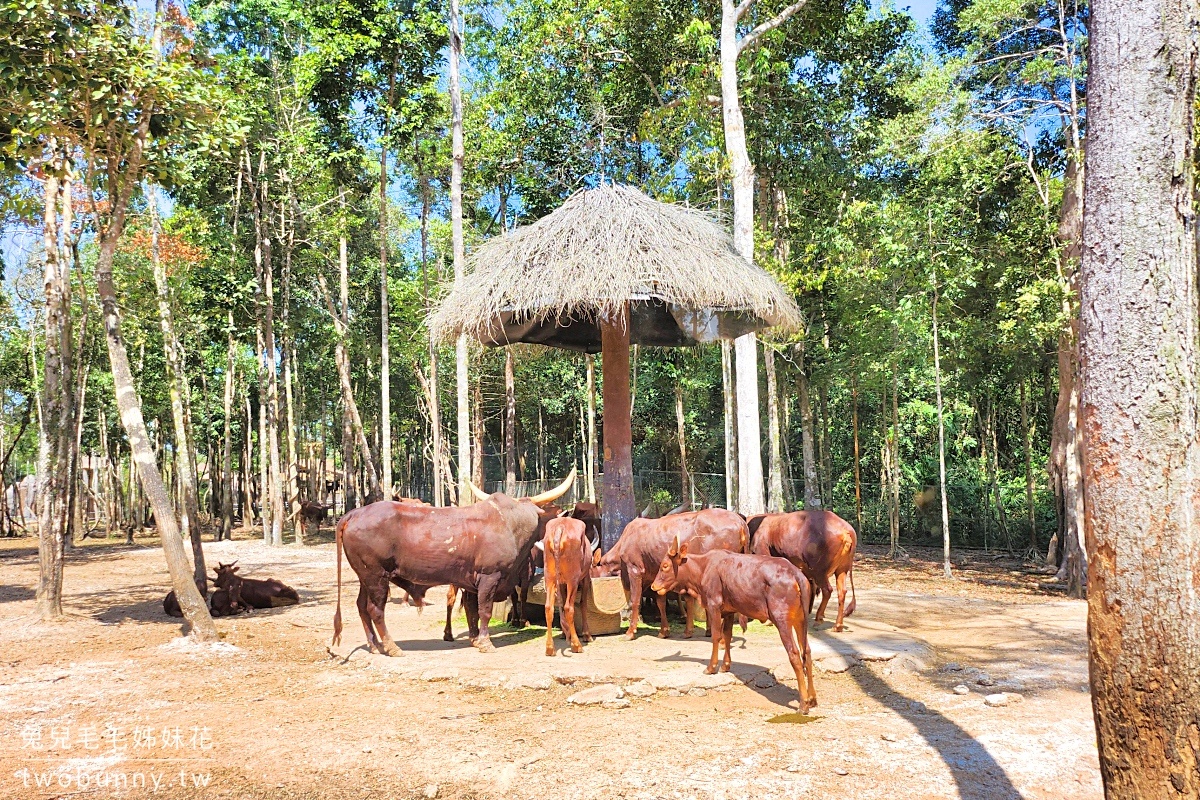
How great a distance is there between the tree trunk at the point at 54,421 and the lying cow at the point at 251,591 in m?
1.91

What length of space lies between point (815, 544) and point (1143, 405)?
17.9ft

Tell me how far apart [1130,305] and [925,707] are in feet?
13.2

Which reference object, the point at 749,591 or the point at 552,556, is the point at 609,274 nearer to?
the point at 552,556

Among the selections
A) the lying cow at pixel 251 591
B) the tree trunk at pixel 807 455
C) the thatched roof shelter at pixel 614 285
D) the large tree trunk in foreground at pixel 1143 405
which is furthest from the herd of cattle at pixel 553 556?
the tree trunk at pixel 807 455

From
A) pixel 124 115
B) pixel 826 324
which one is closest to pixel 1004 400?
pixel 826 324

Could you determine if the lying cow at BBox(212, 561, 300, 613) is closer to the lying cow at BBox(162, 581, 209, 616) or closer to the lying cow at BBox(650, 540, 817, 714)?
the lying cow at BBox(162, 581, 209, 616)

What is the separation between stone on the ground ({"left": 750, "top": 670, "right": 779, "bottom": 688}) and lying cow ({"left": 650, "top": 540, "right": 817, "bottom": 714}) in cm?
25

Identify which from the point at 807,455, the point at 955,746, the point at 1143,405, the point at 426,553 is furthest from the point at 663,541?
the point at 807,455

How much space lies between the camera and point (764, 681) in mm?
6840

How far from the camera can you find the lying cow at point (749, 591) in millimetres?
6090

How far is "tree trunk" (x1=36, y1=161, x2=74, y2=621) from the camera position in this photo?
10.6m

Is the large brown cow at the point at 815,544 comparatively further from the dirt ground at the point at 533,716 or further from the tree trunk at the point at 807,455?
the tree trunk at the point at 807,455

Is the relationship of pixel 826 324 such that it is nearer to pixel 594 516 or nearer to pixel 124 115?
pixel 594 516

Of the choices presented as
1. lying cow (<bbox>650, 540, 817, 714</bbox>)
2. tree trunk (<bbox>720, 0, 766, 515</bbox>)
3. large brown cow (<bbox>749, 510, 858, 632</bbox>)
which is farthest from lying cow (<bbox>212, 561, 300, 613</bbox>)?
large brown cow (<bbox>749, 510, 858, 632</bbox>)
